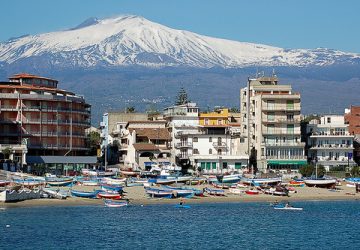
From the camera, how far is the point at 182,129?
138375 mm

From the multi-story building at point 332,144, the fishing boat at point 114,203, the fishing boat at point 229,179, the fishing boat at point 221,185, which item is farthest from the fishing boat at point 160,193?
the multi-story building at point 332,144

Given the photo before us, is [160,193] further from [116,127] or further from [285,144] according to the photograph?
[116,127]

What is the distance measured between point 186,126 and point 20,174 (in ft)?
115

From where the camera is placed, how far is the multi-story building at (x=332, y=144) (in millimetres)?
130500

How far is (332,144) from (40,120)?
132 ft

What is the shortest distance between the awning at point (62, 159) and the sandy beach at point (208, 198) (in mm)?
19238

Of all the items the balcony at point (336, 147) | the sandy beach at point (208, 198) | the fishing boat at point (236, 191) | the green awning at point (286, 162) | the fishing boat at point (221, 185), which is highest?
the balcony at point (336, 147)

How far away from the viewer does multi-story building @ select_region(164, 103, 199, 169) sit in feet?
438

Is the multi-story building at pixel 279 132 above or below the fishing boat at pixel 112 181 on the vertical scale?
above

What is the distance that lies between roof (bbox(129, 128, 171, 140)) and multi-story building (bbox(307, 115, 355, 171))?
21.3m

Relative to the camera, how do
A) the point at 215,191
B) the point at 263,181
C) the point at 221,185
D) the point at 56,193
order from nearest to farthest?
the point at 56,193, the point at 215,191, the point at 221,185, the point at 263,181

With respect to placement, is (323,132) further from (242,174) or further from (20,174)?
(20,174)

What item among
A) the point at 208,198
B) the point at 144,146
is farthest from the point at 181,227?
the point at 144,146

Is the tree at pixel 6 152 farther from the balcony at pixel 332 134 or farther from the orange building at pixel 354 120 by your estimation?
the orange building at pixel 354 120
